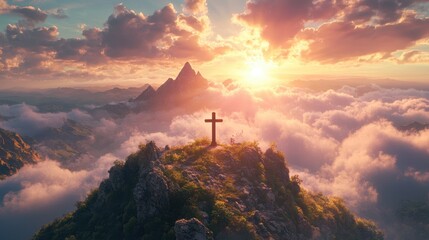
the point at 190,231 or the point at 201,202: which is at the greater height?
the point at 190,231

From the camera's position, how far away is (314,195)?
78.4 m

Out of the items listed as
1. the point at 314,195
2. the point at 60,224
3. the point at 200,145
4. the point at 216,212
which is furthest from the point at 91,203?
the point at 314,195

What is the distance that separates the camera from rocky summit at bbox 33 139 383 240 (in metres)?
39.2

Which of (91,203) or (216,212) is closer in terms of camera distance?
(216,212)

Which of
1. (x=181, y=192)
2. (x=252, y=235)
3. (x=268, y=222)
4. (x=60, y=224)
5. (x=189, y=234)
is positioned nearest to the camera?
(x=189, y=234)

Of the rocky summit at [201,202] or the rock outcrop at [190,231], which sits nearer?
the rock outcrop at [190,231]

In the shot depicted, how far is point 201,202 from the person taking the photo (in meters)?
41.5

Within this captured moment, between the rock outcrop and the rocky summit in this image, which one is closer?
the rock outcrop

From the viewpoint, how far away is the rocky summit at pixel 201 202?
128 feet

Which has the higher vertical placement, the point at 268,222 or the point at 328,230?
the point at 268,222

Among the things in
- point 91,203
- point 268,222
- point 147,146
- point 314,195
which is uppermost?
point 147,146

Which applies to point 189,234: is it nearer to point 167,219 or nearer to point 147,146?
point 167,219

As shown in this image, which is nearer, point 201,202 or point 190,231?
point 190,231

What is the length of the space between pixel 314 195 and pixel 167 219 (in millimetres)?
50078
